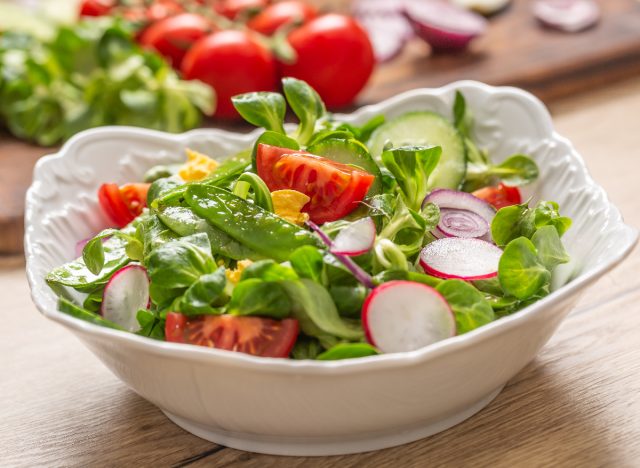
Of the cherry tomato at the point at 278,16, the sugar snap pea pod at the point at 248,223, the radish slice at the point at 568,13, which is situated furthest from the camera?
the radish slice at the point at 568,13

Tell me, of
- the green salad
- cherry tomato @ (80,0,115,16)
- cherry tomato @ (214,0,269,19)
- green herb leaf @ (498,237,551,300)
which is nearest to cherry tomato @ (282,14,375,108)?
cherry tomato @ (214,0,269,19)

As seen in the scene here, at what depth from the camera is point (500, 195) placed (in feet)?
5.63

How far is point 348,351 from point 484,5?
2178 mm

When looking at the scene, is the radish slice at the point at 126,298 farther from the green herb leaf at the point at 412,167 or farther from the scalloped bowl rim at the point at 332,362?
the green herb leaf at the point at 412,167

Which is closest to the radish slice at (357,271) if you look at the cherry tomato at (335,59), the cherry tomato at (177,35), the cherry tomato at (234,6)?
the cherry tomato at (335,59)

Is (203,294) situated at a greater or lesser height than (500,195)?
greater

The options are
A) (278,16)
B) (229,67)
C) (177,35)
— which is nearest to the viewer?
(229,67)

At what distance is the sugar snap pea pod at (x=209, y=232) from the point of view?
1.39m

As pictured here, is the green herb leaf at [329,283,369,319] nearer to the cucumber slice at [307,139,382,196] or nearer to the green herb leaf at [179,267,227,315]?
the green herb leaf at [179,267,227,315]

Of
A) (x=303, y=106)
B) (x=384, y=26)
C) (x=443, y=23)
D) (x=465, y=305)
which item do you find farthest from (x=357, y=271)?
(x=384, y=26)

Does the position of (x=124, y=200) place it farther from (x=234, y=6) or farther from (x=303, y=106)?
(x=234, y=6)

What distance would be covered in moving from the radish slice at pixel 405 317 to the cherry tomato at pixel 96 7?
210cm

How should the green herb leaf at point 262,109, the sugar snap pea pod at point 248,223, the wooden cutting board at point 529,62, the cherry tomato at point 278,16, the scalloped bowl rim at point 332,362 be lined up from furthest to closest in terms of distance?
1. the cherry tomato at point 278,16
2. the wooden cutting board at point 529,62
3. the green herb leaf at point 262,109
4. the sugar snap pea pod at point 248,223
5. the scalloped bowl rim at point 332,362

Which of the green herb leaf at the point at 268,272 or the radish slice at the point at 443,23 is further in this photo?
the radish slice at the point at 443,23
